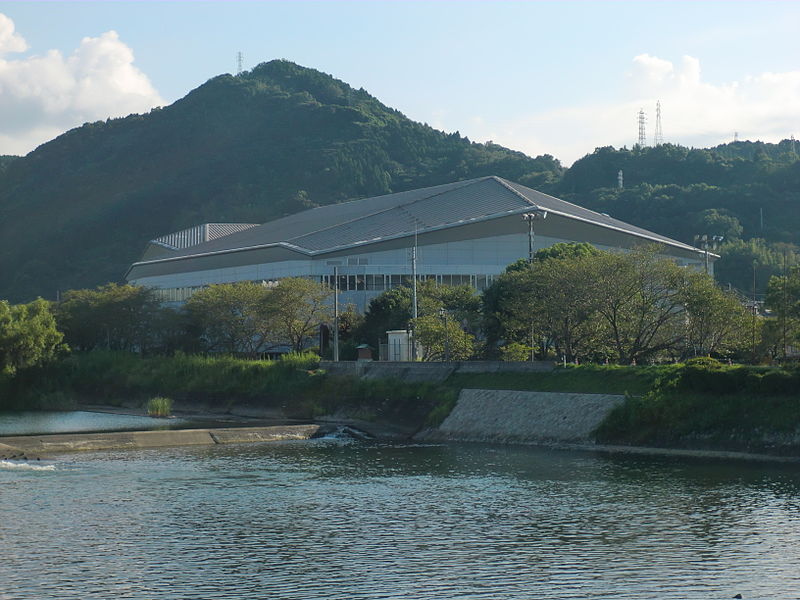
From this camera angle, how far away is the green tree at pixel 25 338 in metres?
79.6

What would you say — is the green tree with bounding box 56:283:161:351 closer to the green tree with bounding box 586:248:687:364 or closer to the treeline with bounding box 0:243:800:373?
the treeline with bounding box 0:243:800:373

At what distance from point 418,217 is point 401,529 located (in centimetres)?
6895

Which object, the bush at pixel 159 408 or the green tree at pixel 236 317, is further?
the green tree at pixel 236 317

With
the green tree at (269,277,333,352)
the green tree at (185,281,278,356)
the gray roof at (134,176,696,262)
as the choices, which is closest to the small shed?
the green tree at (269,277,333,352)

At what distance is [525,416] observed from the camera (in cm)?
5272

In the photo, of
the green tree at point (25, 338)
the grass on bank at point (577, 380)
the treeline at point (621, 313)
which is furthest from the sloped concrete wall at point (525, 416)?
the green tree at point (25, 338)

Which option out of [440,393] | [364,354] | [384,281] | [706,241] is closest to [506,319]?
[440,393]

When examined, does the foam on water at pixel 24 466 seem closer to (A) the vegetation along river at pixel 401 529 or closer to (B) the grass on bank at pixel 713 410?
(A) the vegetation along river at pixel 401 529

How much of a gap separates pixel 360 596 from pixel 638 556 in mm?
7334

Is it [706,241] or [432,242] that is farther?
[432,242]

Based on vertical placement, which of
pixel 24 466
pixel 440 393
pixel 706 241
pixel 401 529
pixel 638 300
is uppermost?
pixel 706 241

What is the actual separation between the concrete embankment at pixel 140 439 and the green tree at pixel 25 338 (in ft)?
97.8

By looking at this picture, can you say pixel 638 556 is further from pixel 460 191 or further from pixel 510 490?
pixel 460 191

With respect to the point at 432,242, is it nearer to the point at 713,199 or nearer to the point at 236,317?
the point at 236,317
